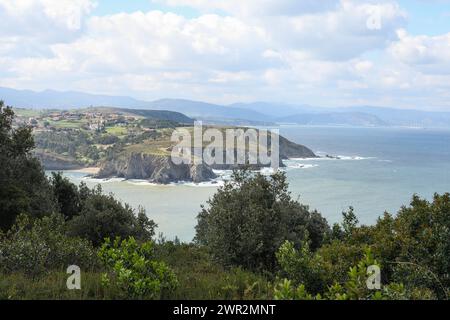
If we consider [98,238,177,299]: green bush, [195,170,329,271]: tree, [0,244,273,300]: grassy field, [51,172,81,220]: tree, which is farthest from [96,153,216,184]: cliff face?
[98,238,177,299]: green bush

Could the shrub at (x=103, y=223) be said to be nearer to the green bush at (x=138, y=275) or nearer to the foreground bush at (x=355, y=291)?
the green bush at (x=138, y=275)

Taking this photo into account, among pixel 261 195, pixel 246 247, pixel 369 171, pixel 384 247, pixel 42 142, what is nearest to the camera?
pixel 384 247

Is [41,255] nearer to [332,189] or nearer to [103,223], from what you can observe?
[103,223]

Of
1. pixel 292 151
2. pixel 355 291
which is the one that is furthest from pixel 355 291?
pixel 292 151
